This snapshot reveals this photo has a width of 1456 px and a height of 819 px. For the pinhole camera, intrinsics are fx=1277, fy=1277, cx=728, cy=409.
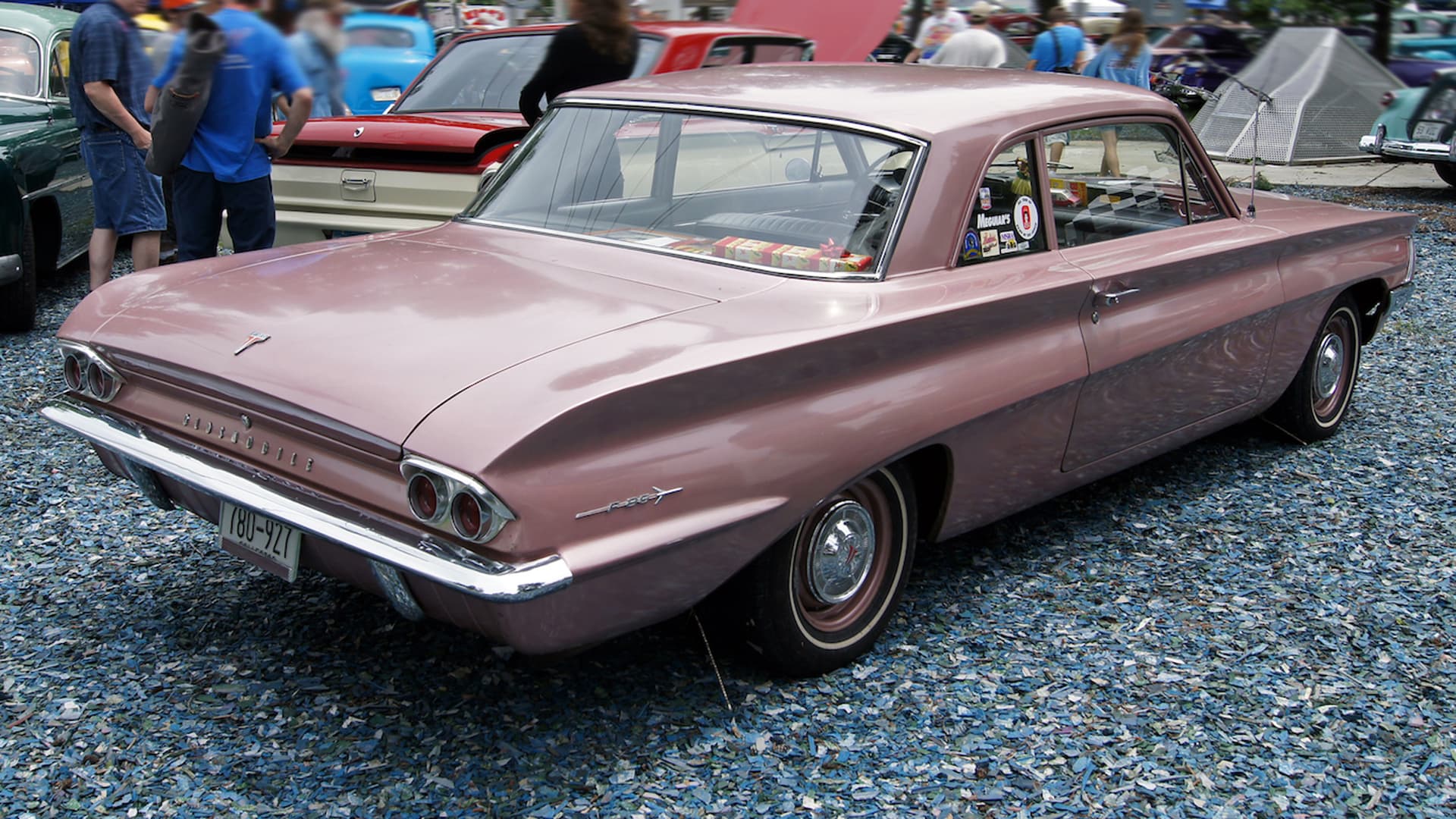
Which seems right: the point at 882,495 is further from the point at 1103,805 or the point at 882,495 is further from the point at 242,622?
the point at 242,622

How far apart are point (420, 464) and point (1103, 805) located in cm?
151

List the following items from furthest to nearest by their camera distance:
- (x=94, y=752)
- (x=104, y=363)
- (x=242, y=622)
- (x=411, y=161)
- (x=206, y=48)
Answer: (x=411, y=161) → (x=242, y=622) → (x=104, y=363) → (x=94, y=752) → (x=206, y=48)

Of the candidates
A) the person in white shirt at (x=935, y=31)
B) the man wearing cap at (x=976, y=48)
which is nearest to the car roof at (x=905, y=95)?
the man wearing cap at (x=976, y=48)

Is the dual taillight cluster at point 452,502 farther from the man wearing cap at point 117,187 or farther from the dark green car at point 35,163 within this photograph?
the dark green car at point 35,163

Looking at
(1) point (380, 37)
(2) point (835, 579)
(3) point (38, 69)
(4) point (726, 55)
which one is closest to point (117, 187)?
(3) point (38, 69)

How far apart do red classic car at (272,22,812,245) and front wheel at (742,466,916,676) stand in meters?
3.01

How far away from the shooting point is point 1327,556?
382 cm

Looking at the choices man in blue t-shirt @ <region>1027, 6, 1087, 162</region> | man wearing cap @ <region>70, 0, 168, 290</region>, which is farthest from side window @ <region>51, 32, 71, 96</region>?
man in blue t-shirt @ <region>1027, 6, 1087, 162</region>

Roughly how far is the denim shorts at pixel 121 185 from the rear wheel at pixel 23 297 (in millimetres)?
449

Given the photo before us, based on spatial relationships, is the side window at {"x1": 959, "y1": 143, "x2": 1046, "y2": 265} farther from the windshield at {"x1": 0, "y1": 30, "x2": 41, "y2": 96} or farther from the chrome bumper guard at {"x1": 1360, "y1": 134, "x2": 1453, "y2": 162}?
the windshield at {"x1": 0, "y1": 30, "x2": 41, "y2": 96}

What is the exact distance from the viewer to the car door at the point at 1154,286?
3516mm

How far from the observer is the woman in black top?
5648mm

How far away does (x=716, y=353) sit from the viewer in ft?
8.28

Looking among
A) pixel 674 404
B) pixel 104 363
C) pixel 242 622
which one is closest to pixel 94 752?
pixel 242 622
